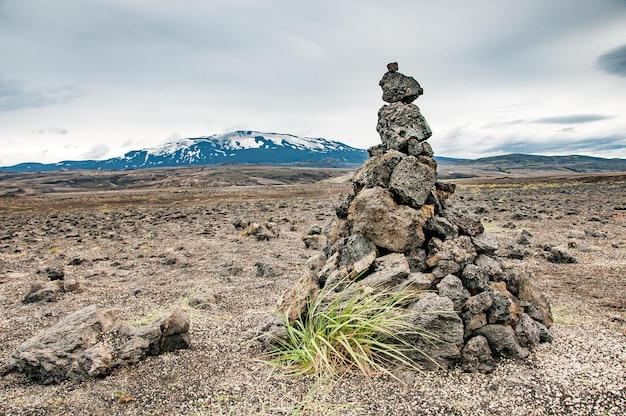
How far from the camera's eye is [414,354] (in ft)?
16.8

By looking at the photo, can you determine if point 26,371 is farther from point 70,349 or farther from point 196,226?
point 196,226

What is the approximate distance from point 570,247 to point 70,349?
14209mm

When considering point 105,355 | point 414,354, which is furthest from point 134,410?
point 414,354

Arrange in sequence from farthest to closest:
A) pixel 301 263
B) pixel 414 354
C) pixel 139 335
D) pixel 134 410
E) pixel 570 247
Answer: pixel 570 247 → pixel 301 263 → pixel 139 335 → pixel 414 354 → pixel 134 410

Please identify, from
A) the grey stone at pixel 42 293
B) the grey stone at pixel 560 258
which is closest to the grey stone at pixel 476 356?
the grey stone at pixel 560 258

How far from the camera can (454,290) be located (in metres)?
5.53

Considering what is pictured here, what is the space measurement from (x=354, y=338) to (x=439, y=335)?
110 cm

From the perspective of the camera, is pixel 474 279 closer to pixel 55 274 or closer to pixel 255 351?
pixel 255 351

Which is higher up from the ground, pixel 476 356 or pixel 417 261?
pixel 417 261

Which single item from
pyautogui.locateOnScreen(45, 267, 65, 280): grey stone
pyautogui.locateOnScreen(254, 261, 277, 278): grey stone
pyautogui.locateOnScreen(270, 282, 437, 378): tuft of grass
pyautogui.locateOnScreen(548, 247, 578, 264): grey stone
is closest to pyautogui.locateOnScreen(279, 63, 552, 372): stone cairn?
pyautogui.locateOnScreen(270, 282, 437, 378): tuft of grass

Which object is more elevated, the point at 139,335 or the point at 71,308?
the point at 139,335

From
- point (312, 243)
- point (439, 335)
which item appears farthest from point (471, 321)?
point (312, 243)

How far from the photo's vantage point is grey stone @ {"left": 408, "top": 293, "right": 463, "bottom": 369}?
5059mm

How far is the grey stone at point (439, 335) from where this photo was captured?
5.06m
